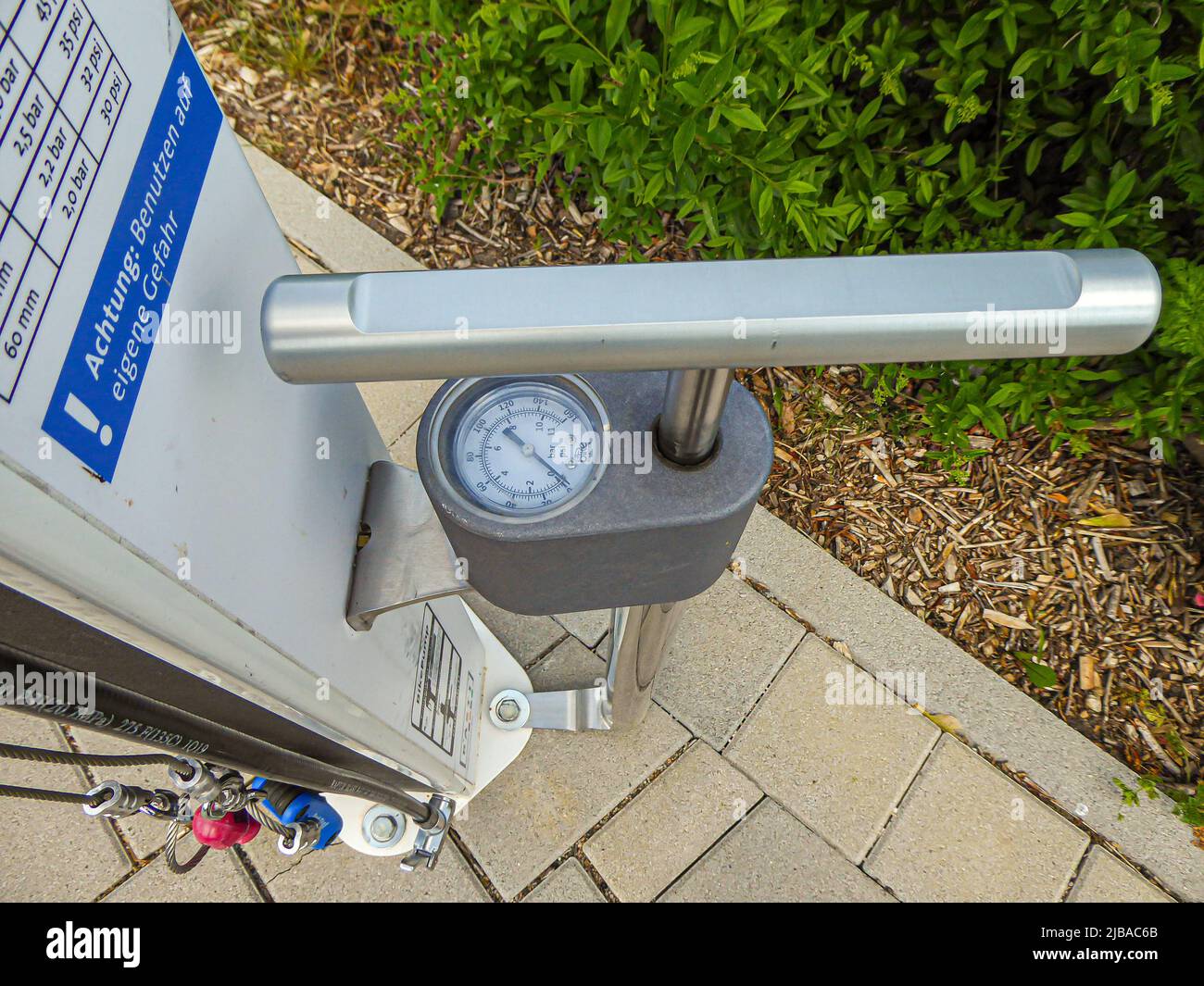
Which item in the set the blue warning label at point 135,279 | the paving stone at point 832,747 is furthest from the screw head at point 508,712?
the blue warning label at point 135,279

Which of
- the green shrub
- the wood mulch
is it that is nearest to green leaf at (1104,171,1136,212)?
the green shrub

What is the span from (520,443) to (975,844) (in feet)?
5.78

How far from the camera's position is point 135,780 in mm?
2061

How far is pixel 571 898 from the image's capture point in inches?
77.1

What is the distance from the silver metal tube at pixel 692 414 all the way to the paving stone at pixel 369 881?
1.56 metres

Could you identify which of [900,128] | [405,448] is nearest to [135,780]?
[405,448]

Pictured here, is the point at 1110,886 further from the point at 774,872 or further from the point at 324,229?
the point at 324,229

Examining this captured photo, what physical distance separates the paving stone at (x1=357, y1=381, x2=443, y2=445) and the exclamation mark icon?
74.3 inches

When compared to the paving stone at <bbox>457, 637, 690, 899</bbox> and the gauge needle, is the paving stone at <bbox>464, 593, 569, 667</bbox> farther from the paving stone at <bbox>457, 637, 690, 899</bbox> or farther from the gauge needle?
the gauge needle

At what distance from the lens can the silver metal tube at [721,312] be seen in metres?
0.53

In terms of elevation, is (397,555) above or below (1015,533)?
above

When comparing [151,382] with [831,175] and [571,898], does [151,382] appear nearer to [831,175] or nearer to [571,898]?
[571,898]

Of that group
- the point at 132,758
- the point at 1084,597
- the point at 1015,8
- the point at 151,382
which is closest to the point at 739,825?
the point at 1084,597

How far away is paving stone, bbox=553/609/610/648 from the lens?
7.34ft
